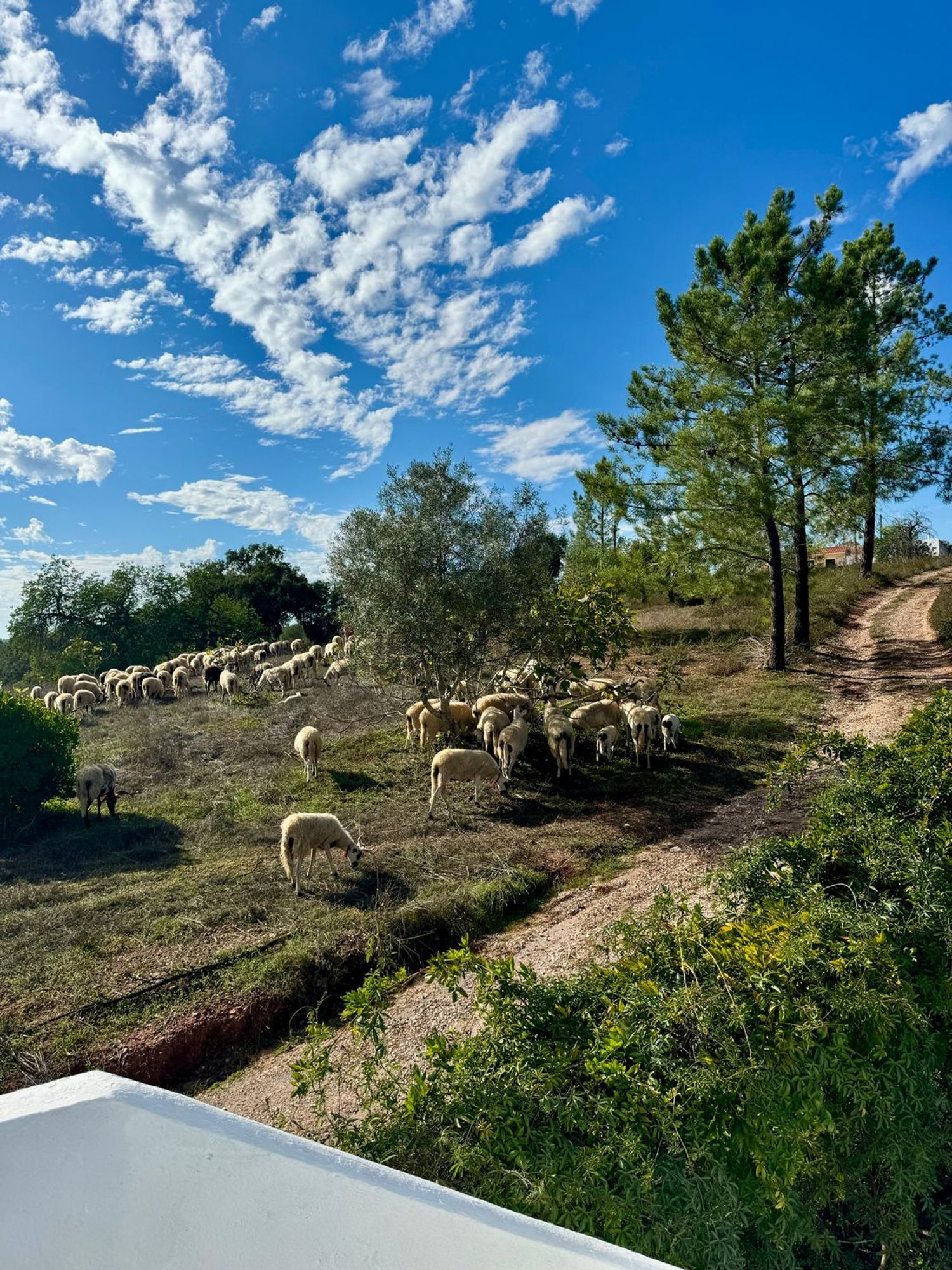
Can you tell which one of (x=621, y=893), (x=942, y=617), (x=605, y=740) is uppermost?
(x=942, y=617)

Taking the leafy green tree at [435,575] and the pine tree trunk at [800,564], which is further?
the pine tree trunk at [800,564]

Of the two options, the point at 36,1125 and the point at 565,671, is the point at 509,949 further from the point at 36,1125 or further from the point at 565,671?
the point at 565,671

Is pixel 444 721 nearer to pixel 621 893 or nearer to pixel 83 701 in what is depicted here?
pixel 621 893

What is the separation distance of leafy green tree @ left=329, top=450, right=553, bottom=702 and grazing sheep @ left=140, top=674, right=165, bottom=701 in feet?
53.9

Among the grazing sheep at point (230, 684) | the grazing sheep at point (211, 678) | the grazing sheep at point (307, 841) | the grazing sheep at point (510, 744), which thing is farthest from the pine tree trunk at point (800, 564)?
the grazing sheep at point (211, 678)

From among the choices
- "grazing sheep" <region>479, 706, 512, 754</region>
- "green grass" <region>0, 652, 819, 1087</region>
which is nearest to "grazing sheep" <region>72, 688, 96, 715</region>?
"green grass" <region>0, 652, 819, 1087</region>

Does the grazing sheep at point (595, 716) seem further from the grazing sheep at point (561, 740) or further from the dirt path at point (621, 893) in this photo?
the dirt path at point (621, 893)

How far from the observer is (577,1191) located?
248 centimetres

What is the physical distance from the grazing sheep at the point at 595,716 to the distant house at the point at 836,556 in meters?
11.1

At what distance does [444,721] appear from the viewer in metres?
15.5

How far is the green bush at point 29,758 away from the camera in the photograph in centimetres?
1337

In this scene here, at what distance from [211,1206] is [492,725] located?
12.8 m

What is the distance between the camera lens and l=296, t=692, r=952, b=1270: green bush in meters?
2.57

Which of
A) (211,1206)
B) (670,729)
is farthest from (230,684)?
(211,1206)
